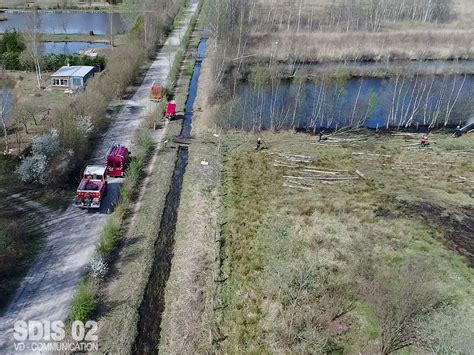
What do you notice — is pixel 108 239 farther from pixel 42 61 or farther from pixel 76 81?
pixel 42 61

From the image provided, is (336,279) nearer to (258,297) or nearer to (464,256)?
(258,297)

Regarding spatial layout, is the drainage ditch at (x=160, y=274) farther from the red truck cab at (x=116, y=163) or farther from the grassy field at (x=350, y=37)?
the grassy field at (x=350, y=37)

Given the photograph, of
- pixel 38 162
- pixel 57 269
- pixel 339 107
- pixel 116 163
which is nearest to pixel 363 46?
pixel 339 107

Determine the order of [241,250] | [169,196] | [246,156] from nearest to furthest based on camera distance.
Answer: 1. [241,250]
2. [169,196]
3. [246,156]

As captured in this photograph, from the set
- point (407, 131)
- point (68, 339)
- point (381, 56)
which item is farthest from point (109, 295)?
point (381, 56)

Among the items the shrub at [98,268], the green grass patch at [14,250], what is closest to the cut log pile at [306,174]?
the shrub at [98,268]

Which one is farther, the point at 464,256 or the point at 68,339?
the point at 464,256

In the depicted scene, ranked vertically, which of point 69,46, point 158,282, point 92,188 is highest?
point 69,46
